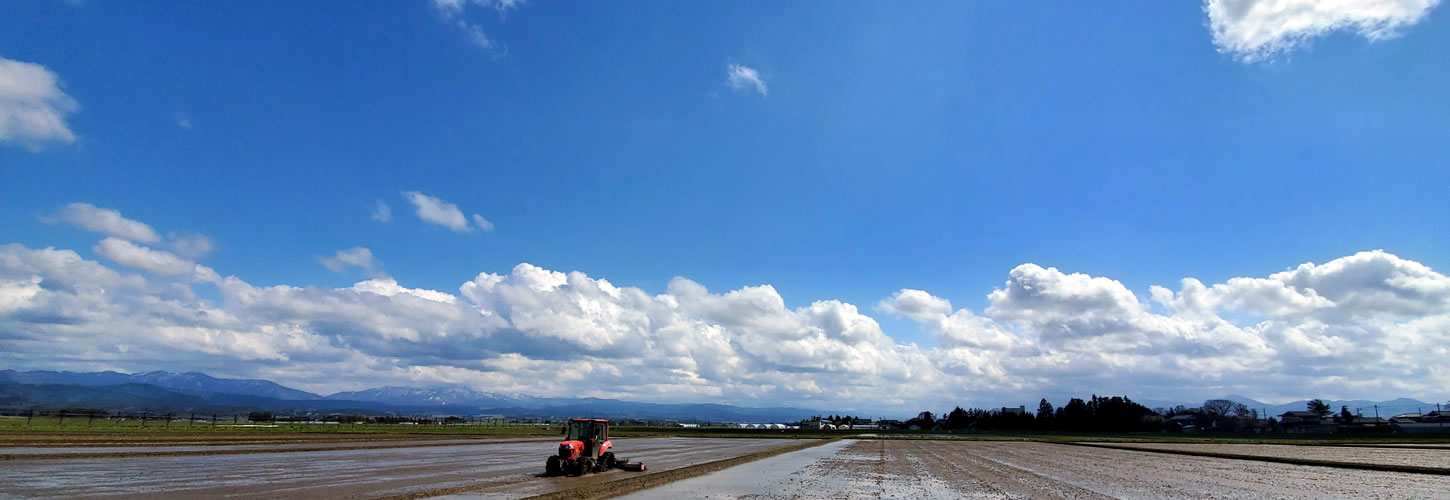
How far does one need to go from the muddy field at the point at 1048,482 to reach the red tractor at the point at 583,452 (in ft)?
14.4

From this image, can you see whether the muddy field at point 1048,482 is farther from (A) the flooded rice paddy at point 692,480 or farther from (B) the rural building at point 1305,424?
(B) the rural building at point 1305,424

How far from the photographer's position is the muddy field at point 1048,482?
954 inches

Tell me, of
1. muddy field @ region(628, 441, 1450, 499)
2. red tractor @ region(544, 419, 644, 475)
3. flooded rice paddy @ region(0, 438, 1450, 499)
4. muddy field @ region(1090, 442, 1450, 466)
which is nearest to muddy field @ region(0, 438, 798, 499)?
flooded rice paddy @ region(0, 438, 1450, 499)

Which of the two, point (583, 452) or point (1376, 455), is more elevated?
point (583, 452)

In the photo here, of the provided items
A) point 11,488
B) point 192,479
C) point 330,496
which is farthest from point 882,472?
point 11,488

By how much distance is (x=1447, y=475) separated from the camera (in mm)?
32906

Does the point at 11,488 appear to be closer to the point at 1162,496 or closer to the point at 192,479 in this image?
the point at 192,479

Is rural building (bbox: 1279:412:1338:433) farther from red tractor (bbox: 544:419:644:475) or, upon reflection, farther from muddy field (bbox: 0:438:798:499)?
muddy field (bbox: 0:438:798:499)

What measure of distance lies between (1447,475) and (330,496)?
47811 mm

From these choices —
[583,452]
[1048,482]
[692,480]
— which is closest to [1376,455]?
[1048,482]

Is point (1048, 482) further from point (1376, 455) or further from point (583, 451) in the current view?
point (1376, 455)

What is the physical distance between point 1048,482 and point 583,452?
65.2ft

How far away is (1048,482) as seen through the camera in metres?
29.3

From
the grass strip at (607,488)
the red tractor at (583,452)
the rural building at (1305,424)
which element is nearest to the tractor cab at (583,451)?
the red tractor at (583,452)
